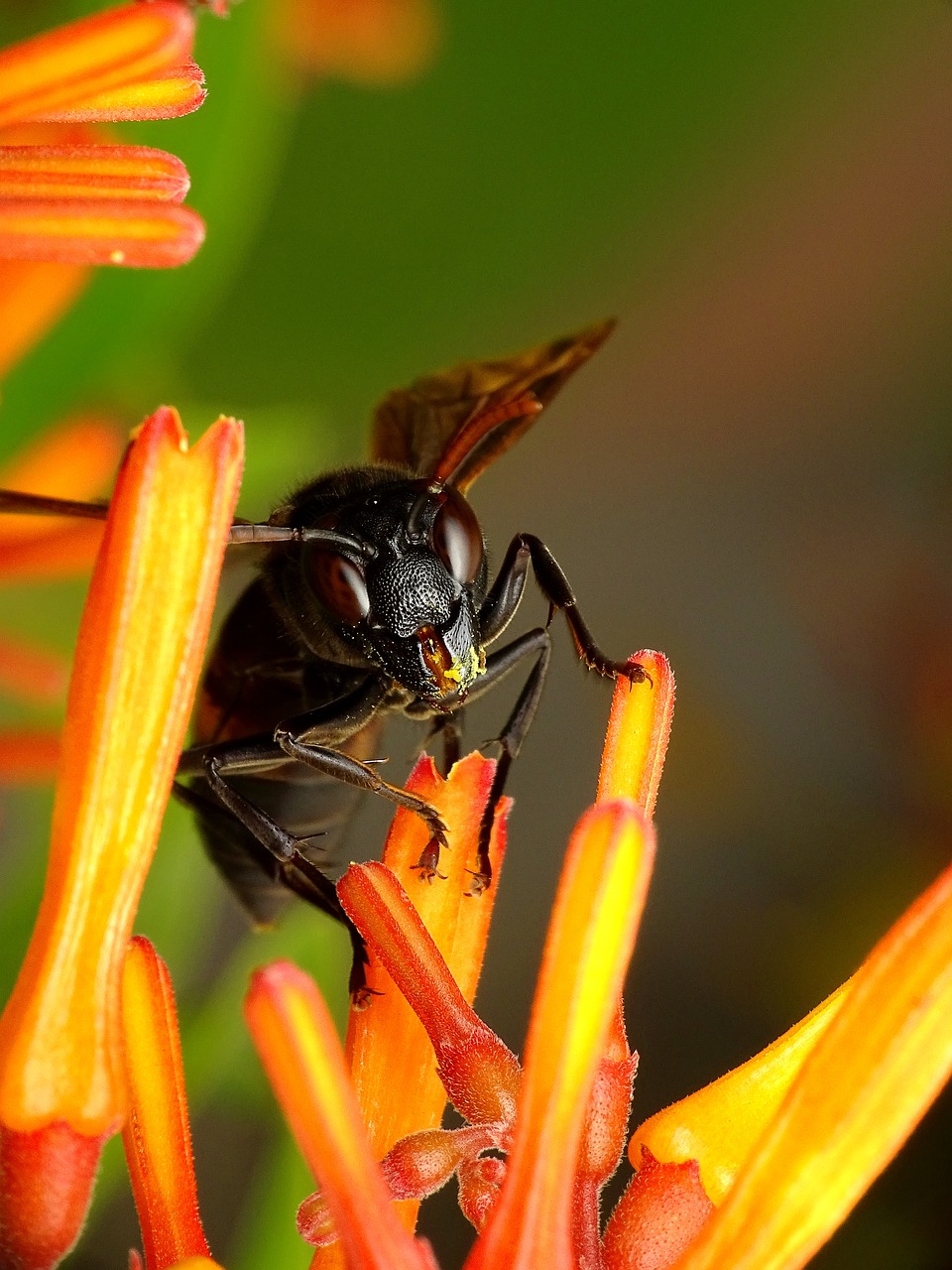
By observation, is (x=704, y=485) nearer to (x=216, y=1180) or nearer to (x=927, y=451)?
(x=927, y=451)

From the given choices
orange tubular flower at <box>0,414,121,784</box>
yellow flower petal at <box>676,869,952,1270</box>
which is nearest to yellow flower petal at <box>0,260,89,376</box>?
orange tubular flower at <box>0,414,121,784</box>

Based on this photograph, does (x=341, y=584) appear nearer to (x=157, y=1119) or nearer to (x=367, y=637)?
(x=367, y=637)

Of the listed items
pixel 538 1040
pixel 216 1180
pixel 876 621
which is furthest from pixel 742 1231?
pixel 876 621

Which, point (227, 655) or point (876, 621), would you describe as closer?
point (227, 655)

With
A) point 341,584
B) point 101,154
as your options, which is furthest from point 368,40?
point 101,154

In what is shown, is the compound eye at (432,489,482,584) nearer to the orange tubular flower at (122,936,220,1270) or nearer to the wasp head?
the wasp head

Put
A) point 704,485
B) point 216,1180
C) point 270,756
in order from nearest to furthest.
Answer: point 270,756, point 216,1180, point 704,485

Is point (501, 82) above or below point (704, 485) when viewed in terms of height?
above
